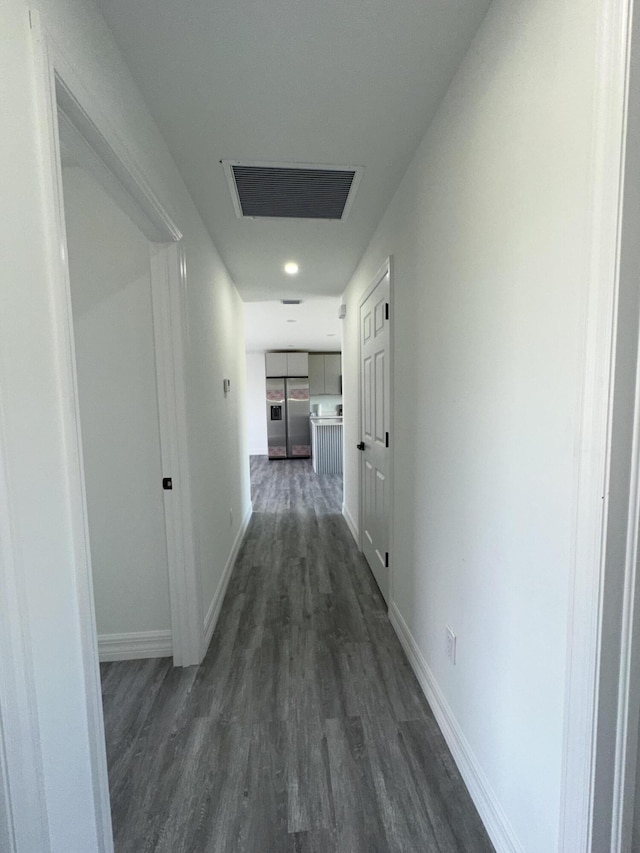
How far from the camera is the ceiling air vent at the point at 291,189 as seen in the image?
5.75ft

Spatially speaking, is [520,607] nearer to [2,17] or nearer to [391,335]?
[391,335]

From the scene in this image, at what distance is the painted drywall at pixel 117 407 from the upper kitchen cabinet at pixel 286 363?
586cm

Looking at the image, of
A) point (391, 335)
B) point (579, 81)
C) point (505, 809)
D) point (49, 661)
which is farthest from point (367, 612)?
point (579, 81)

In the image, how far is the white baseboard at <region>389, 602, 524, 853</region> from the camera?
1057 millimetres

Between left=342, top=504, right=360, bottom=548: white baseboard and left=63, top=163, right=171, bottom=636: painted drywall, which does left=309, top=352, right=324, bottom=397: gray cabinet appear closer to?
left=342, top=504, right=360, bottom=548: white baseboard

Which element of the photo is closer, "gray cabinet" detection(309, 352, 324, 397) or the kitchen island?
the kitchen island

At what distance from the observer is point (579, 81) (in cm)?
75

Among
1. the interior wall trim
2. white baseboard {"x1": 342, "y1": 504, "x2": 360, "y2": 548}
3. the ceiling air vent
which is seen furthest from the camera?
white baseboard {"x1": 342, "y1": 504, "x2": 360, "y2": 548}

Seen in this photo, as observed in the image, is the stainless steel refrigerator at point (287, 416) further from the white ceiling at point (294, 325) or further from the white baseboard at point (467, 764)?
the white baseboard at point (467, 764)

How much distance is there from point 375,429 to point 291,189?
1543 millimetres

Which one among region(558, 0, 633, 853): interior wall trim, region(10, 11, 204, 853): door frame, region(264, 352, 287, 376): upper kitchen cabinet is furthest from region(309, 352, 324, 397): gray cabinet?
region(558, 0, 633, 853): interior wall trim

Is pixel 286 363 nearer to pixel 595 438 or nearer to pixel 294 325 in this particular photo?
pixel 294 325

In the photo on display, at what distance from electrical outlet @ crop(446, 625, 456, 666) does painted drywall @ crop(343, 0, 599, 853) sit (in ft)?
0.10

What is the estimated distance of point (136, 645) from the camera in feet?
6.35
